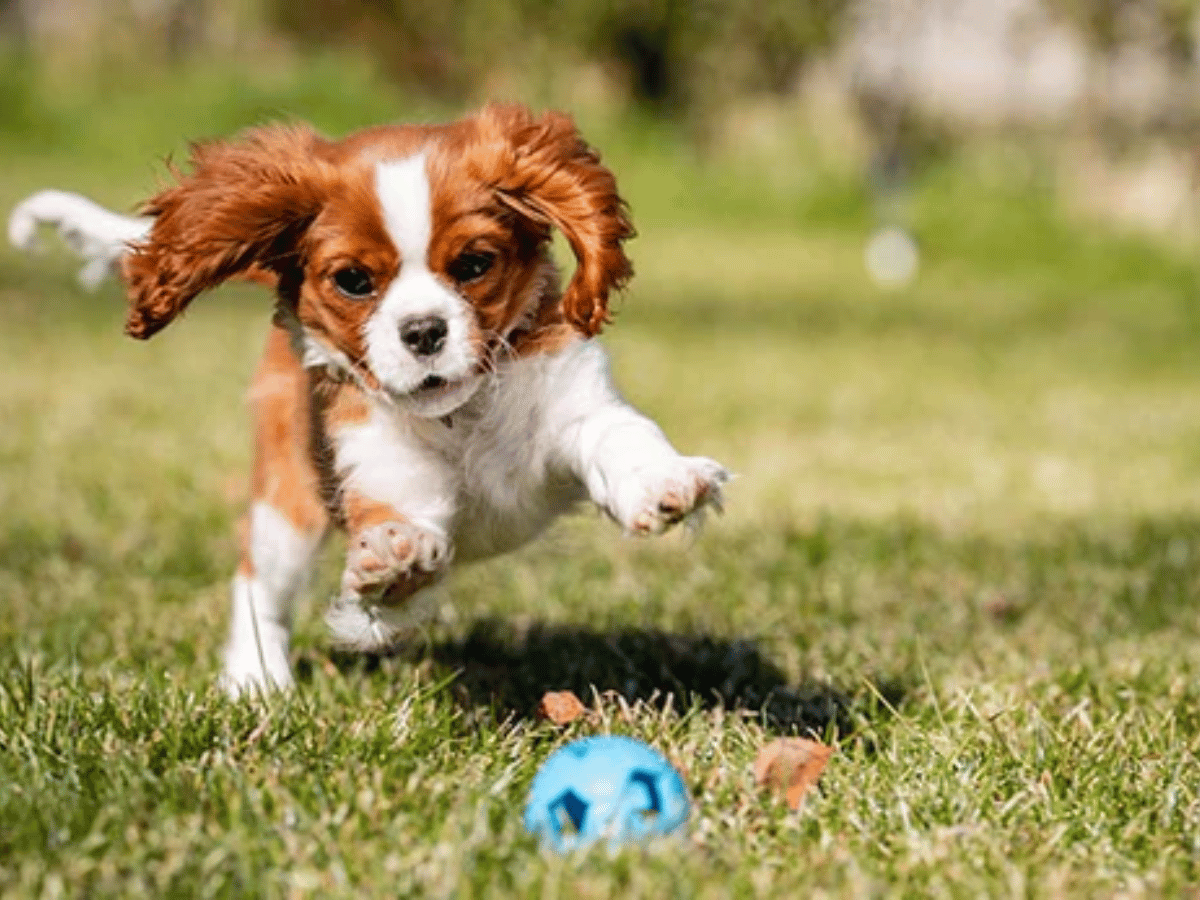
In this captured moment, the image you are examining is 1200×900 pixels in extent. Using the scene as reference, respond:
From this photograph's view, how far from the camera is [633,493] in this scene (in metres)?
2.71

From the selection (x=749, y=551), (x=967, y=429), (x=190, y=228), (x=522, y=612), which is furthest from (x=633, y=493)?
(x=967, y=429)

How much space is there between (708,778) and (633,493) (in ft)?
1.31

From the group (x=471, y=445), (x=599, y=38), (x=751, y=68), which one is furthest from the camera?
(x=751, y=68)

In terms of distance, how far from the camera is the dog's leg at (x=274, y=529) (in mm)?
3533

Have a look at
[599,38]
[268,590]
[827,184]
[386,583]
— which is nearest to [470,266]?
[386,583]

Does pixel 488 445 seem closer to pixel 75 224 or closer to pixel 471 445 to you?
pixel 471 445

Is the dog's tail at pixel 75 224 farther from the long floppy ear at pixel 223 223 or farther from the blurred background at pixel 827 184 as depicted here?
the long floppy ear at pixel 223 223

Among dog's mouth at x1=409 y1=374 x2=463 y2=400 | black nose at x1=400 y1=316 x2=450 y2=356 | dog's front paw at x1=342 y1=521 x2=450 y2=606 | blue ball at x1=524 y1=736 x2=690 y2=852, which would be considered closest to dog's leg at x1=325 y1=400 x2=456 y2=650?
dog's front paw at x1=342 y1=521 x2=450 y2=606

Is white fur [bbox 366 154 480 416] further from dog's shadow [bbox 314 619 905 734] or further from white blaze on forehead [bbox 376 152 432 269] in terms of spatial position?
dog's shadow [bbox 314 619 905 734]

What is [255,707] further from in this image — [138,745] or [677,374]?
[677,374]

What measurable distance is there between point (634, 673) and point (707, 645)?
0.88 ft

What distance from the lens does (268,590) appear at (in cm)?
369

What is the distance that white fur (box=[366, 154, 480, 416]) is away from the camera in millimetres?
2881

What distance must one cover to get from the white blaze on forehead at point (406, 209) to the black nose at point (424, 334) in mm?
110
